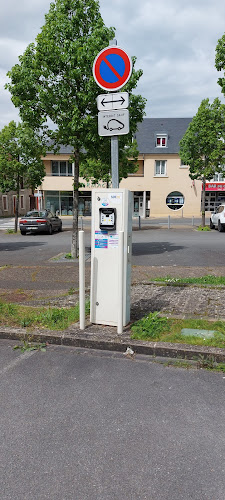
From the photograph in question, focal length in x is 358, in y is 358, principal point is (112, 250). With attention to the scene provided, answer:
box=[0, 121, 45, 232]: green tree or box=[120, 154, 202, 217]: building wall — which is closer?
box=[0, 121, 45, 232]: green tree

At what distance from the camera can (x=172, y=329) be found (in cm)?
438

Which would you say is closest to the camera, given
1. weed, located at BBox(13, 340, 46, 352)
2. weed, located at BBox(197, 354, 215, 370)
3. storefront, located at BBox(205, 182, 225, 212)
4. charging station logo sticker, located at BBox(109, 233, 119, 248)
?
weed, located at BBox(197, 354, 215, 370)

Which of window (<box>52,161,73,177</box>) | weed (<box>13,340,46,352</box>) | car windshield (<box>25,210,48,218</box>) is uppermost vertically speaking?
window (<box>52,161,73,177</box>)

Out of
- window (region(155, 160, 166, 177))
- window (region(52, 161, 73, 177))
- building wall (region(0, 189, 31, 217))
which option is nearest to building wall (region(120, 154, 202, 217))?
window (region(155, 160, 166, 177))

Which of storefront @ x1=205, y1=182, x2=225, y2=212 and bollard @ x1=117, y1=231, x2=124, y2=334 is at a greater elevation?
storefront @ x1=205, y1=182, x2=225, y2=212

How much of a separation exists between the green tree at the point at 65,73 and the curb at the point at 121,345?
20.0ft

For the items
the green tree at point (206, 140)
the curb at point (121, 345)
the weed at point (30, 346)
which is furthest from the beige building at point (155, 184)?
the weed at point (30, 346)

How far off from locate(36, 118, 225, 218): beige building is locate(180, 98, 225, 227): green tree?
17.1 metres

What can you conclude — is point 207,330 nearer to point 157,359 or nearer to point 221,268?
point 157,359

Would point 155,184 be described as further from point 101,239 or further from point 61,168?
point 101,239

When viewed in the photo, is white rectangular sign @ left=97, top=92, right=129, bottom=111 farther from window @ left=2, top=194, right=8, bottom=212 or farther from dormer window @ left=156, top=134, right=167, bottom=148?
window @ left=2, top=194, right=8, bottom=212

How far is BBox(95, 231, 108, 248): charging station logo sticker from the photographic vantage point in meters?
4.38

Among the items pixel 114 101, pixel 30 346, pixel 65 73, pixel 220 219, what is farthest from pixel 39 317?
pixel 220 219

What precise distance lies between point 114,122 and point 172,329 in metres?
2.59
